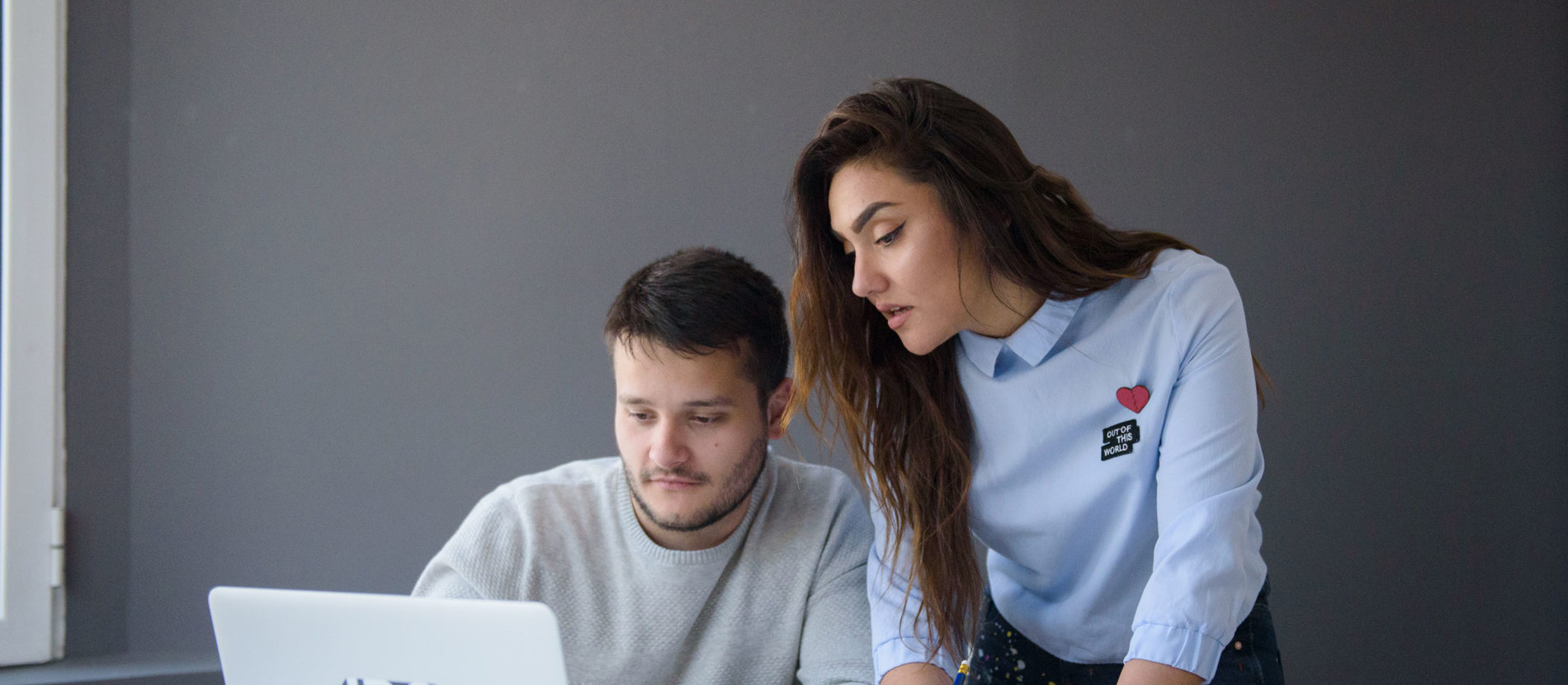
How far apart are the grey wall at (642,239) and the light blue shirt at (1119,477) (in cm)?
64

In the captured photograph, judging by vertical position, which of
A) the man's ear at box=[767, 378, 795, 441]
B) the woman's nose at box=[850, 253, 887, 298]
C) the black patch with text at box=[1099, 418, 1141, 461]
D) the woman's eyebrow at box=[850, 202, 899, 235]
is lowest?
the man's ear at box=[767, 378, 795, 441]

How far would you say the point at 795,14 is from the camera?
1.88 m

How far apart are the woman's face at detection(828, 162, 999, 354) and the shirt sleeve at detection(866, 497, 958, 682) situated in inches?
10.2

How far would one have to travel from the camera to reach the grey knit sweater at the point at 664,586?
4.69 ft

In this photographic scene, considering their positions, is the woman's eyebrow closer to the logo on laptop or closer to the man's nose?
the man's nose

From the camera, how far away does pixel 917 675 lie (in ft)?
4.14

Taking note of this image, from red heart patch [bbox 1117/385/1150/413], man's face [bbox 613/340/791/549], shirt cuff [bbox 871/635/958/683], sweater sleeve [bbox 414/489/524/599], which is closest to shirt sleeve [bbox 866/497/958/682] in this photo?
shirt cuff [bbox 871/635/958/683]

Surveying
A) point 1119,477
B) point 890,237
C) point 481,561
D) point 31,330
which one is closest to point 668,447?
point 481,561

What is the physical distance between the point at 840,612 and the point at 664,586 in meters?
0.24

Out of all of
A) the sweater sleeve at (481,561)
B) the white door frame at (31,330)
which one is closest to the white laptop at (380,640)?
the sweater sleeve at (481,561)

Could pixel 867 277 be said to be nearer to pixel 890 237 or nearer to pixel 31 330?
pixel 890 237

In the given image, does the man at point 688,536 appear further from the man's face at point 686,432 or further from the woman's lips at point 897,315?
the woman's lips at point 897,315

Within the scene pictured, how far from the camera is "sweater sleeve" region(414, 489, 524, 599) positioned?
1403mm

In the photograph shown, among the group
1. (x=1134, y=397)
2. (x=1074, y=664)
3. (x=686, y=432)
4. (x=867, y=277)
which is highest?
(x=867, y=277)
